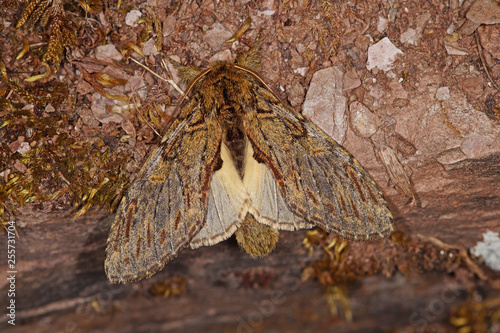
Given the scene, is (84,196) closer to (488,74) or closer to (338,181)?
(338,181)

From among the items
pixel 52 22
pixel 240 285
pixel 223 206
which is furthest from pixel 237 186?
pixel 52 22

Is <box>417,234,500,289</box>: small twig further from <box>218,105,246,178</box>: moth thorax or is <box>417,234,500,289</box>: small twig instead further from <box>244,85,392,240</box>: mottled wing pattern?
<box>218,105,246,178</box>: moth thorax

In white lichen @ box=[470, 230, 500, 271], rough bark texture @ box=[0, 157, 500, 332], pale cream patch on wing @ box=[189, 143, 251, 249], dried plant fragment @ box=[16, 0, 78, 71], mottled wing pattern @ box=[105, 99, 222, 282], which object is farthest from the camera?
dried plant fragment @ box=[16, 0, 78, 71]

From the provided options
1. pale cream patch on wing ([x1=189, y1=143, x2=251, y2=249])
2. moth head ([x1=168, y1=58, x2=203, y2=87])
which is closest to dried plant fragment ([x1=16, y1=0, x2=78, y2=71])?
moth head ([x1=168, y1=58, x2=203, y2=87])

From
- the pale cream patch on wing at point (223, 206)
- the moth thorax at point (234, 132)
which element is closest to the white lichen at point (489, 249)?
the pale cream patch on wing at point (223, 206)

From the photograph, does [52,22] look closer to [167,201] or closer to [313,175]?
[167,201]

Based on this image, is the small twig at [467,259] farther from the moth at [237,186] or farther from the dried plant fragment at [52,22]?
the dried plant fragment at [52,22]

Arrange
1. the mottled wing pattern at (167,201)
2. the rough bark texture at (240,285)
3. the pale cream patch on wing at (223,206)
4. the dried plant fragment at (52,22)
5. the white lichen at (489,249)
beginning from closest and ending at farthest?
the rough bark texture at (240,285), the white lichen at (489,249), the mottled wing pattern at (167,201), the pale cream patch on wing at (223,206), the dried plant fragment at (52,22)
